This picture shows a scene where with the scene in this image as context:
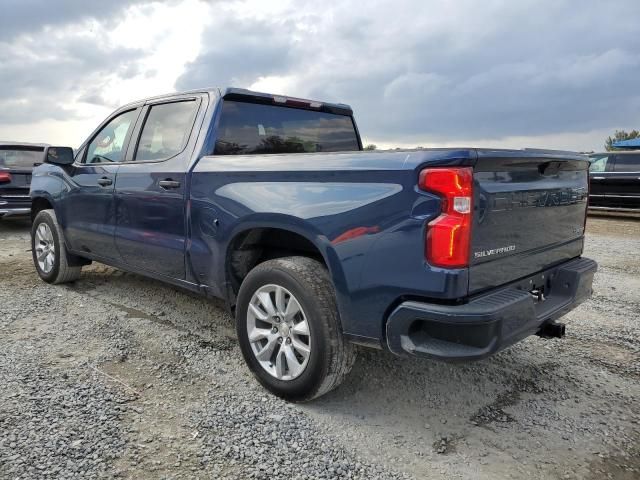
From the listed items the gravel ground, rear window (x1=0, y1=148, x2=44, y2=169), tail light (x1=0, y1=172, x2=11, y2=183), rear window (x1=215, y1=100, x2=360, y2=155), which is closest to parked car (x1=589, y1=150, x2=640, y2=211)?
the gravel ground

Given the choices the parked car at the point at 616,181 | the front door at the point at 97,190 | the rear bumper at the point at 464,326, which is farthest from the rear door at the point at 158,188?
the parked car at the point at 616,181

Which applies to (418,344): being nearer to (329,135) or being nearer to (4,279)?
(329,135)

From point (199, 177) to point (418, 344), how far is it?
1.85m

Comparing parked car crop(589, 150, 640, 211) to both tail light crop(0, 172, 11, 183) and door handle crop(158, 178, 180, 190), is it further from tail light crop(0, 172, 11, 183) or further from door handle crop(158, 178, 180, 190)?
tail light crop(0, 172, 11, 183)

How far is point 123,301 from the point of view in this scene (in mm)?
4984

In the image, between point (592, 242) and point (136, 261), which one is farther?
point (592, 242)

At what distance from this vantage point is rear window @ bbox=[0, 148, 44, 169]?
9.23 metres

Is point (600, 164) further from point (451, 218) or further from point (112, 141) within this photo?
point (451, 218)

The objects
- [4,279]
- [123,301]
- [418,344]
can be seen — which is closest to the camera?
[418,344]

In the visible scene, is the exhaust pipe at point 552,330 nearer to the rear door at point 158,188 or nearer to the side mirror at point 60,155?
the rear door at point 158,188

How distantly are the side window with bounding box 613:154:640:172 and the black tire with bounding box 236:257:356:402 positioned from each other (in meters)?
11.5

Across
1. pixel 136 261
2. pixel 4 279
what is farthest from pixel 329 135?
pixel 4 279

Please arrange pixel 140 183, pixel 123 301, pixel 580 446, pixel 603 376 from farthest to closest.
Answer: pixel 123 301 < pixel 140 183 < pixel 603 376 < pixel 580 446

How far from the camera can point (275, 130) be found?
402 centimetres
